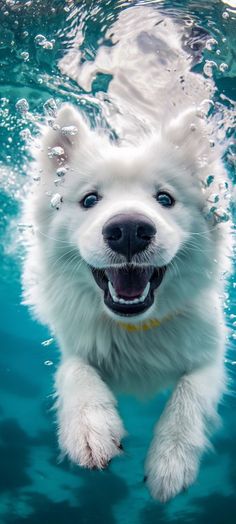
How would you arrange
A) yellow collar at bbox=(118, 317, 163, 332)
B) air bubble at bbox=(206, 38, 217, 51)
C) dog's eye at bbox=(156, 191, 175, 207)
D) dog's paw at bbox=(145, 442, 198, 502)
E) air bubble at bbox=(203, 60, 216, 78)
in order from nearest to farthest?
dog's paw at bbox=(145, 442, 198, 502) < dog's eye at bbox=(156, 191, 175, 207) < yellow collar at bbox=(118, 317, 163, 332) < air bubble at bbox=(206, 38, 217, 51) < air bubble at bbox=(203, 60, 216, 78)

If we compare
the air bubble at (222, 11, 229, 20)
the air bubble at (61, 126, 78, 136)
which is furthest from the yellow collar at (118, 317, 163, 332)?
the air bubble at (222, 11, 229, 20)

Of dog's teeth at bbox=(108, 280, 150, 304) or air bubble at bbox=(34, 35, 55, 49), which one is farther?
air bubble at bbox=(34, 35, 55, 49)

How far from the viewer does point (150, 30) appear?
5336 millimetres

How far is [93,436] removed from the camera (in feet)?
11.3

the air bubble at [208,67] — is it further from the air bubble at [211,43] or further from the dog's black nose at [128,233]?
the dog's black nose at [128,233]

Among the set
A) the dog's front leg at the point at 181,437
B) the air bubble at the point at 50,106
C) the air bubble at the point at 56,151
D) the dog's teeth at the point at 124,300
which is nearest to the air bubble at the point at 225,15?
the air bubble at the point at 56,151

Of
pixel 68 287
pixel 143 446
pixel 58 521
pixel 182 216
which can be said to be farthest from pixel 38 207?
pixel 58 521

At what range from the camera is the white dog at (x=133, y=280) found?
11.6ft

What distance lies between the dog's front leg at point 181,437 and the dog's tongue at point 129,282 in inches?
38.3

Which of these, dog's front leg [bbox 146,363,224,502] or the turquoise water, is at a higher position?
dog's front leg [bbox 146,363,224,502]

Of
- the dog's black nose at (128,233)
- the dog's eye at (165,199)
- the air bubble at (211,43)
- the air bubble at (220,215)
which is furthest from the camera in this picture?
the air bubble at (211,43)

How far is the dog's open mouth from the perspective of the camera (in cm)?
371

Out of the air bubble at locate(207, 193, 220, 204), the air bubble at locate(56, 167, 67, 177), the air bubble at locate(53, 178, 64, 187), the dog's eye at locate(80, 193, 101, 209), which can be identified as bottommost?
the air bubble at locate(207, 193, 220, 204)

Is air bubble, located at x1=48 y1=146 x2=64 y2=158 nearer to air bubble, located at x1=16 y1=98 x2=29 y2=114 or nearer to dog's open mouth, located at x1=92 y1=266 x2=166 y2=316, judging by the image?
dog's open mouth, located at x1=92 y1=266 x2=166 y2=316
